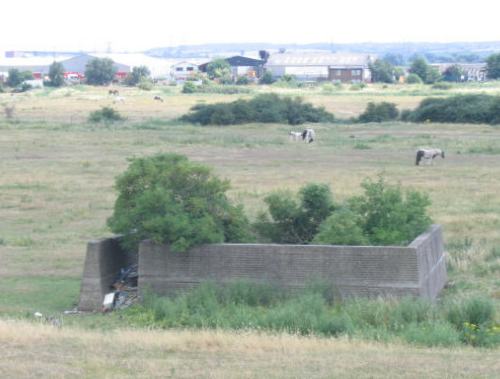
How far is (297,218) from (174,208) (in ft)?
9.47

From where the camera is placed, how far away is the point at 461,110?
7225cm

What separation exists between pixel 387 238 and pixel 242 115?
2181 inches

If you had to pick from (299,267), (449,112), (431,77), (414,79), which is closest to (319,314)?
(299,267)

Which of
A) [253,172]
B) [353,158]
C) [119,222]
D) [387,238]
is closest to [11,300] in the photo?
[119,222]

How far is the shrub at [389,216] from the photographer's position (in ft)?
61.0

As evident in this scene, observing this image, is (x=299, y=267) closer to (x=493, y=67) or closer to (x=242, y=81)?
(x=242, y=81)

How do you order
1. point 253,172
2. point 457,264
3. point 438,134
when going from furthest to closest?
point 438,134 → point 253,172 → point 457,264

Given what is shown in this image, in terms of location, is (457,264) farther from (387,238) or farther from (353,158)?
(353,158)

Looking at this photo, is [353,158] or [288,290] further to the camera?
[353,158]

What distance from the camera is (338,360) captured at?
33.9ft

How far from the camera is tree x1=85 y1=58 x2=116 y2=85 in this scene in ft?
577

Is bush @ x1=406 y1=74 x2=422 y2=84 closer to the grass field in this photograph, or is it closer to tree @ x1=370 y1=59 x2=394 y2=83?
tree @ x1=370 y1=59 x2=394 y2=83

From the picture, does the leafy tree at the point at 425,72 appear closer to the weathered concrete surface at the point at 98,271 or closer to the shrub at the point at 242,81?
the shrub at the point at 242,81

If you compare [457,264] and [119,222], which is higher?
[119,222]
